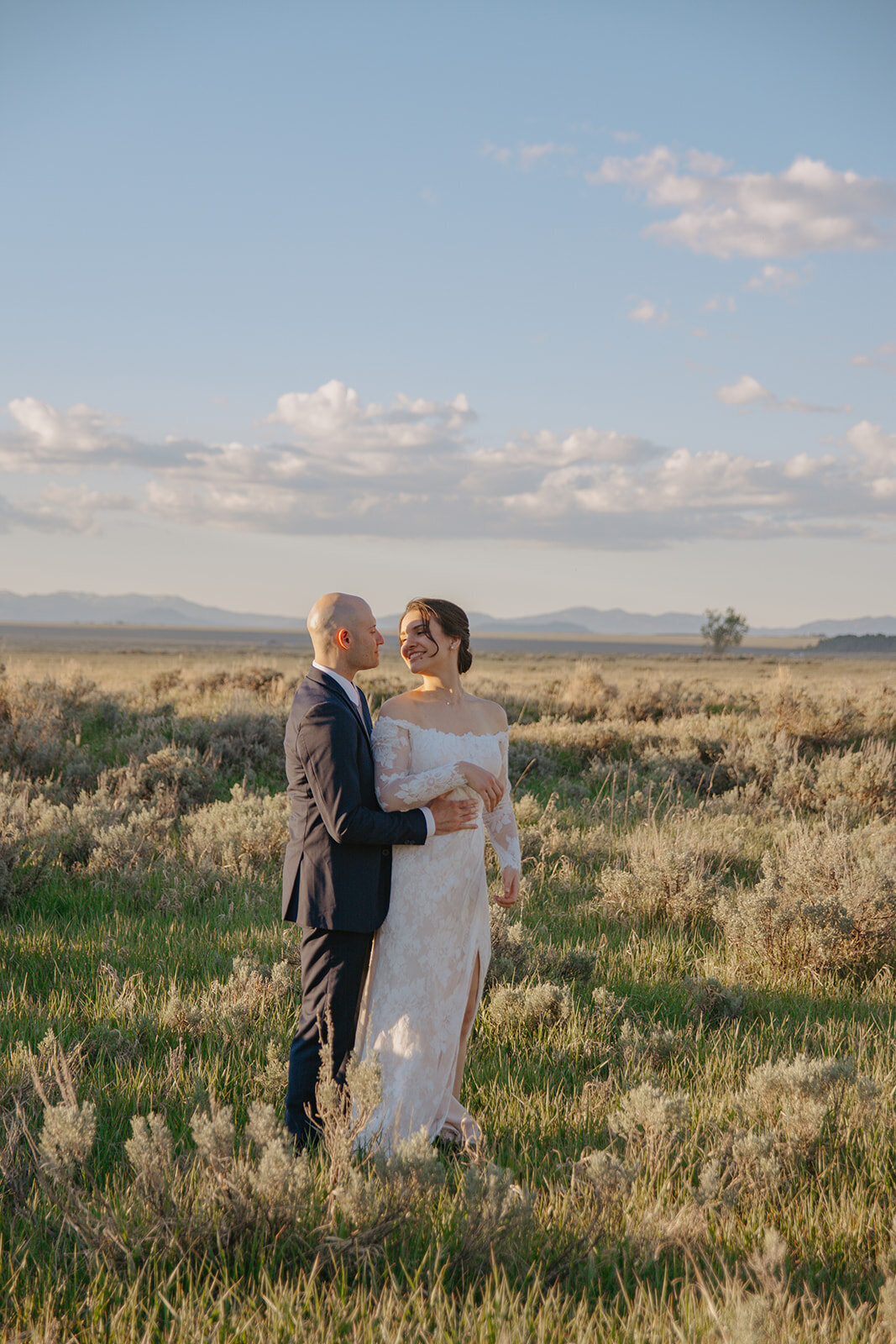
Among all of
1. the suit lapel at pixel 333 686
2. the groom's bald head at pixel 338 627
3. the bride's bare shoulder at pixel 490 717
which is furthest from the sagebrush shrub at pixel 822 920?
the groom's bald head at pixel 338 627

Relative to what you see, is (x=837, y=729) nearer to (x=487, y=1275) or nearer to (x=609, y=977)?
(x=609, y=977)

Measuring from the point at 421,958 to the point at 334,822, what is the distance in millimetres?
814

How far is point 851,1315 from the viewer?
8.53 ft

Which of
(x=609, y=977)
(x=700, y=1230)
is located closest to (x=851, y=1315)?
(x=700, y=1230)

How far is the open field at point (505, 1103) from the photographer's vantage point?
2672 millimetres

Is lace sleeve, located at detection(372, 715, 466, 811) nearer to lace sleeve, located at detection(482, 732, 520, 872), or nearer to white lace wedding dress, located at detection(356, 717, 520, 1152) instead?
white lace wedding dress, located at detection(356, 717, 520, 1152)

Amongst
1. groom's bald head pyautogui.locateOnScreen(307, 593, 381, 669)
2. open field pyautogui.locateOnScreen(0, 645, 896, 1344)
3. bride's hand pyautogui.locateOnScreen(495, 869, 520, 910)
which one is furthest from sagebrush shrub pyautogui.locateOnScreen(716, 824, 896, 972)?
groom's bald head pyautogui.locateOnScreen(307, 593, 381, 669)

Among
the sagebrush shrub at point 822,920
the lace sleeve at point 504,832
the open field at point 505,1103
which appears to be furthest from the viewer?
the sagebrush shrub at point 822,920

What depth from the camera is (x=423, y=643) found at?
3930 millimetres

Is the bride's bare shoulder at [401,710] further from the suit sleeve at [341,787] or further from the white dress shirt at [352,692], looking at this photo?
the suit sleeve at [341,787]

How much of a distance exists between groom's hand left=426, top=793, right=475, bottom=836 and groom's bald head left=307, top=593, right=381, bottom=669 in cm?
67

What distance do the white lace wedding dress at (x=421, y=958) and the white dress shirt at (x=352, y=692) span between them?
9 centimetres

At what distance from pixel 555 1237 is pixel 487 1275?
311mm

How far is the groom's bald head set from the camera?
144 inches
